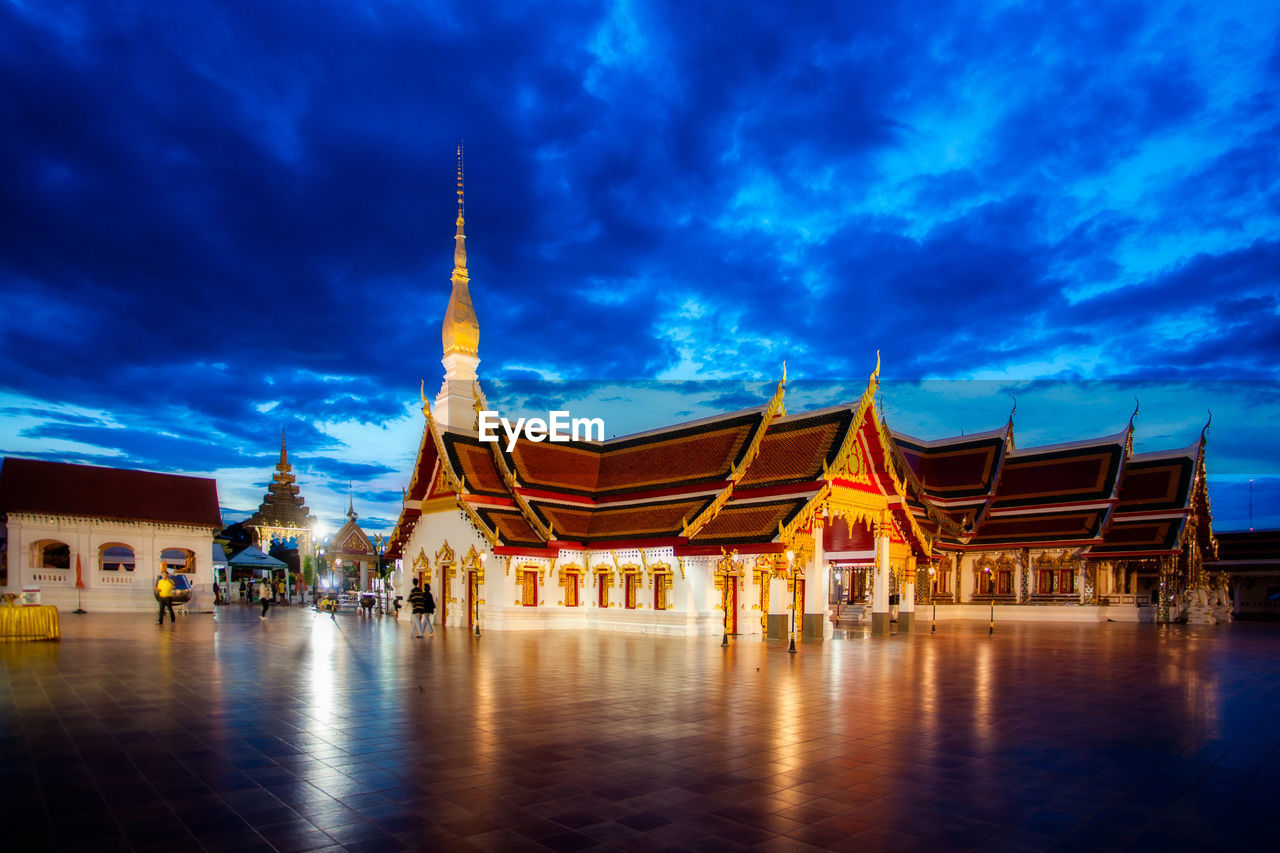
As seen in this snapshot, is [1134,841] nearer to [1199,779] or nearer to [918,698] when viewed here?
[1199,779]

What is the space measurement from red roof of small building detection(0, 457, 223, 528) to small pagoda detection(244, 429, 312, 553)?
35.7 metres

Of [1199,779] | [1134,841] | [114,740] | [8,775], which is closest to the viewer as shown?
[1134,841]

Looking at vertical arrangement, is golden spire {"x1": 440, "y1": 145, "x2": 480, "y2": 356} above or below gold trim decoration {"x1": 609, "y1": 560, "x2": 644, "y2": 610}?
above

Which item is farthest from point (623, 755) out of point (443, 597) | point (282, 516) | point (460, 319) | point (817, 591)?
point (282, 516)

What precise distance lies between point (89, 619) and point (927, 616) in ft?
118

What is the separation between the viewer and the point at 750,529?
23.8 metres

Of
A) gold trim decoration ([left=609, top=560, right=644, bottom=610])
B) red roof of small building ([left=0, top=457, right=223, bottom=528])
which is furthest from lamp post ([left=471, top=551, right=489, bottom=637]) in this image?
red roof of small building ([left=0, top=457, right=223, bottom=528])

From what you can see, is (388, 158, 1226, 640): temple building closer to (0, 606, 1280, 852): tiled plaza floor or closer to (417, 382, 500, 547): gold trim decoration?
(417, 382, 500, 547): gold trim decoration

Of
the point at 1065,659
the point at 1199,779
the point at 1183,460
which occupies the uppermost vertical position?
the point at 1183,460

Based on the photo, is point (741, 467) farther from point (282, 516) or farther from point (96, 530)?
point (282, 516)

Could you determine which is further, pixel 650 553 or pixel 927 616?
pixel 927 616

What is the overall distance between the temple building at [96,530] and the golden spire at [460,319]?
47.7ft

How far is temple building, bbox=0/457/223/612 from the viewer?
3378 cm

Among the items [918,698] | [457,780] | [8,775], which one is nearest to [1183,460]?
[918,698]
